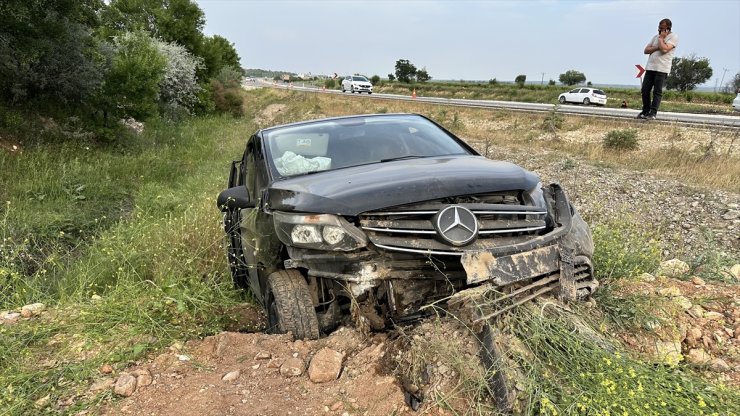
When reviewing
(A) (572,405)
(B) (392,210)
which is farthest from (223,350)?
(A) (572,405)

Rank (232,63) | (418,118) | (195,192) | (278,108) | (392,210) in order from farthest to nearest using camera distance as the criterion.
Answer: (232,63)
(278,108)
(195,192)
(418,118)
(392,210)

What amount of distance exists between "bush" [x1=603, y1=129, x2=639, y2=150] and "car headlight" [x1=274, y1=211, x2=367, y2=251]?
37.6ft

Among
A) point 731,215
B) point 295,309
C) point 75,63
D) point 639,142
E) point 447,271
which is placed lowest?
point 731,215

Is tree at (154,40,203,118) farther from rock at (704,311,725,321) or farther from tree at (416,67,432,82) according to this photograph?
tree at (416,67,432,82)

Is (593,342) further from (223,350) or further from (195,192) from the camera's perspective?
(195,192)

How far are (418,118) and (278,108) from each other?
1303 inches

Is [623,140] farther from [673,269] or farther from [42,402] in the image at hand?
[42,402]

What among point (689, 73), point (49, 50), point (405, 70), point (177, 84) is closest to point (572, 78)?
point (689, 73)

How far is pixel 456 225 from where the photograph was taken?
2.85m

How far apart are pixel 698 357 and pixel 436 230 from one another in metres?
1.67

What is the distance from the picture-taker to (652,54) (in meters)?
11.5

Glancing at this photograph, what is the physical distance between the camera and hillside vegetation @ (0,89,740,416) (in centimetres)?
238

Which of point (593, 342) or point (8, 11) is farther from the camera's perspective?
point (8, 11)

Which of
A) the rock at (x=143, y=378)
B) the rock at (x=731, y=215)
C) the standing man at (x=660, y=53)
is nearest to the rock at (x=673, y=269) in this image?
the rock at (x=731, y=215)
